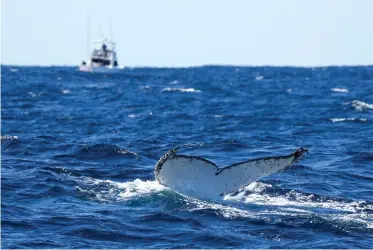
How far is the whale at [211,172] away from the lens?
13.8m

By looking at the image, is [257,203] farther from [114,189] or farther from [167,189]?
[114,189]

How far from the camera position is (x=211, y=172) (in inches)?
557

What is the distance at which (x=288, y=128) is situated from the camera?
32188 mm

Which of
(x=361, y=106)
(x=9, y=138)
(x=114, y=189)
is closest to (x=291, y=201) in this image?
(x=114, y=189)

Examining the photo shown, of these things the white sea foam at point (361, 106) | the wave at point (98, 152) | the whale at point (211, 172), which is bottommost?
the wave at point (98, 152)


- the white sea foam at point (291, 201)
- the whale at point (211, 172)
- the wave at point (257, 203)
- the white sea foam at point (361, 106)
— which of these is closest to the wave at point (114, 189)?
the wave at point (257, 203)

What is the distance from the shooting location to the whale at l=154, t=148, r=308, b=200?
1382 cm

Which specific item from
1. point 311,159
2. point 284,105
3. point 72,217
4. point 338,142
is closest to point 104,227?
point 72,217

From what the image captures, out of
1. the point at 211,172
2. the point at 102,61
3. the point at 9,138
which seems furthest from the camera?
the point at 102,61

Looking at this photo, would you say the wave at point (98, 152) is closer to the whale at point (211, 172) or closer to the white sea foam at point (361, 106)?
the whale at point (211, 172)

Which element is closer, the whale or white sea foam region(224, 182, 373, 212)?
the whale

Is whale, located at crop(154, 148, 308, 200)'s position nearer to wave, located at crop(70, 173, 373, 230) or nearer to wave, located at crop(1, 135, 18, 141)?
wave, located at crop(70, 173, 373, 230)

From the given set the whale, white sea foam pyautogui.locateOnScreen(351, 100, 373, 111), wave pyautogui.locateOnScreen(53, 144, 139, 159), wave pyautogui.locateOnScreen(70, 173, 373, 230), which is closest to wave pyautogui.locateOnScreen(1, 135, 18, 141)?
wave pyautogui.locateOnScreen(53, 144, 139, 159)

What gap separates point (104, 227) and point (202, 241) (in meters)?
2.04
